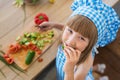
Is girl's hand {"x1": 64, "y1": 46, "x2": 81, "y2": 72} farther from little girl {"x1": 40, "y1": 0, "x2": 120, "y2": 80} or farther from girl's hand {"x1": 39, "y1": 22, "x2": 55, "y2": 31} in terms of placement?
girl's hand {"x1": 39, "y1": 22, "x2": 55, "y2": 31}

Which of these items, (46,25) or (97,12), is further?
(46,25)

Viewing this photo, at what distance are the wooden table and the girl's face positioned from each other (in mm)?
222

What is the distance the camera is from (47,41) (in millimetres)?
1235

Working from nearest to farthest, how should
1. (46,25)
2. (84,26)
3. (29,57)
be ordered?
(84,26) < (29,57) < (46,25)

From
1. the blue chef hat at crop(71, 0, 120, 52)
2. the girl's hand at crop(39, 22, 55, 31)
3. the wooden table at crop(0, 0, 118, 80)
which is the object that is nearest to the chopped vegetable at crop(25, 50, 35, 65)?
the wooden table at crop(0, 0, 118, 80)

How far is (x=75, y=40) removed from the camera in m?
0.99

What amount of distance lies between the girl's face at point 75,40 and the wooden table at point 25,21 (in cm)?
22

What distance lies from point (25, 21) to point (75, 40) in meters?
0.42

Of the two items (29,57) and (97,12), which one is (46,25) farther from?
(97,12)

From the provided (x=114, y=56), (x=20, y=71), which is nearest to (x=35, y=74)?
(x=20, y=71)

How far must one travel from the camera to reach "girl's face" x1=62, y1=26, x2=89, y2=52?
0.99m

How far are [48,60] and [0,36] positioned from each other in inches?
11.5

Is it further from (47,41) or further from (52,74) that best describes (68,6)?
(52,74)

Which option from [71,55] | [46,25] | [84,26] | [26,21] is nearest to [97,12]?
[84,26]
